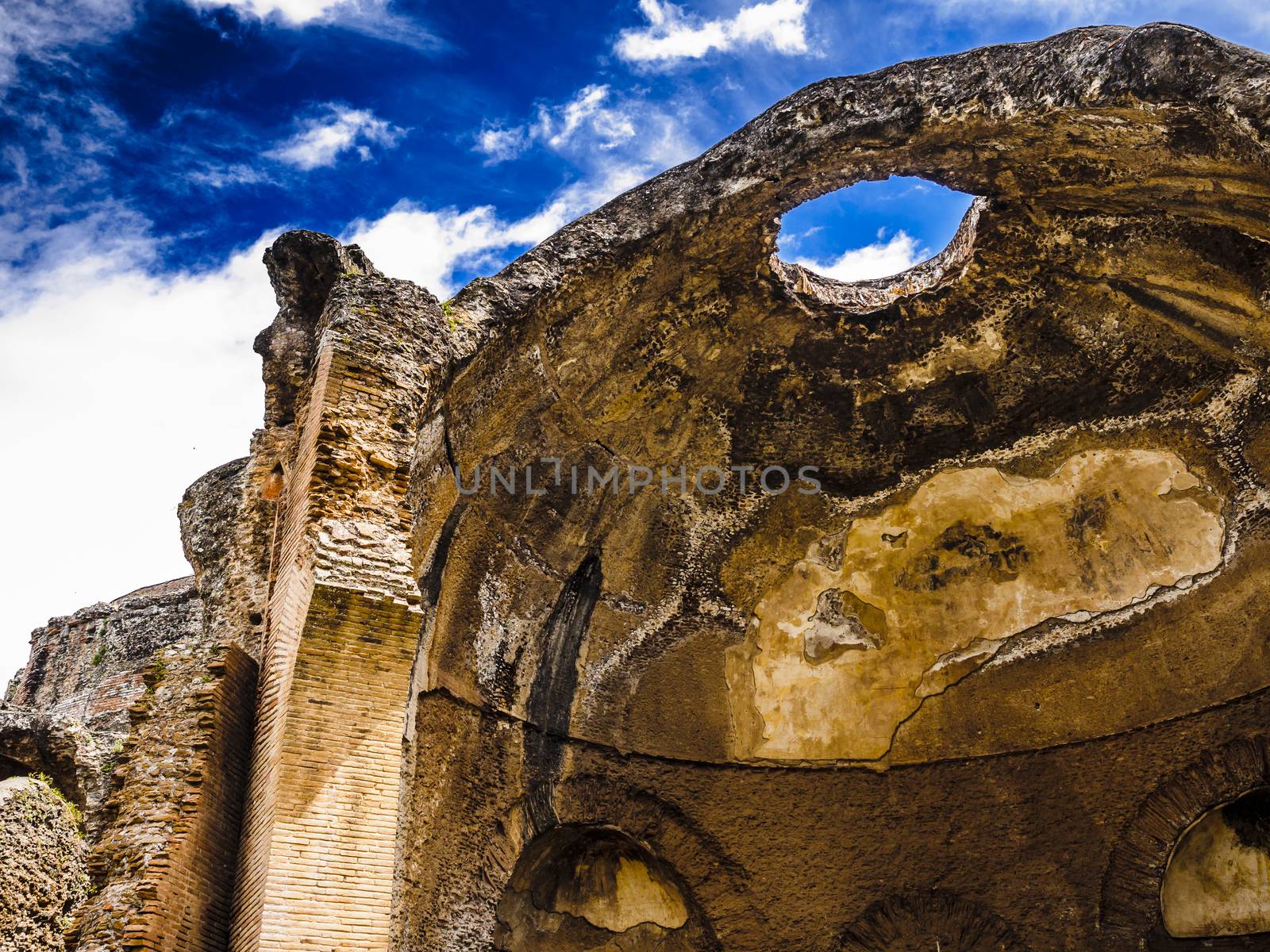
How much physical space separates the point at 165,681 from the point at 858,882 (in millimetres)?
5636

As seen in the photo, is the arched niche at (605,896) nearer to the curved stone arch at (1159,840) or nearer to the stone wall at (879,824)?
Result: the stone wall at (879,824)

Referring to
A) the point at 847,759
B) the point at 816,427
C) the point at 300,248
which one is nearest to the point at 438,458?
the point at 300,248

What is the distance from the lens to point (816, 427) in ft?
29.8

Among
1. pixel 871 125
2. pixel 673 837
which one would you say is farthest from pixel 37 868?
pixel 871 125

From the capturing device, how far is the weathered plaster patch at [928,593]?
8.92m

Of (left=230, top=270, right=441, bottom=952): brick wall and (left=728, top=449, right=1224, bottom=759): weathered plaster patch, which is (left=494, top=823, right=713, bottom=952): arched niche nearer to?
(left=728, top=449, right=1224, bottom=759): weathered plaster patch

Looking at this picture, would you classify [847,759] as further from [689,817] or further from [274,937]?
[274,937]

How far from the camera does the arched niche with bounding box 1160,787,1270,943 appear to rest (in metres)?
8.34

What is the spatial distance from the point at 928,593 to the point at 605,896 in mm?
3639

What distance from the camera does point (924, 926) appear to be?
8.53m

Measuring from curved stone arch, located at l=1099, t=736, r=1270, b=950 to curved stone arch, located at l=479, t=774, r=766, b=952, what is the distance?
265cm

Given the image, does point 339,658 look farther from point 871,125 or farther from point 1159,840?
point 1159,840

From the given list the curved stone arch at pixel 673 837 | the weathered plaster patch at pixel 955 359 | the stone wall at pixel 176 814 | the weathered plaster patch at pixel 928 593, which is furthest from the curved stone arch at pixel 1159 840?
the stone wall at pixel 176 814

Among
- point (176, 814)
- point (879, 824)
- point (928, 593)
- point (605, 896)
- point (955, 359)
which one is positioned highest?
point (955, 359)
